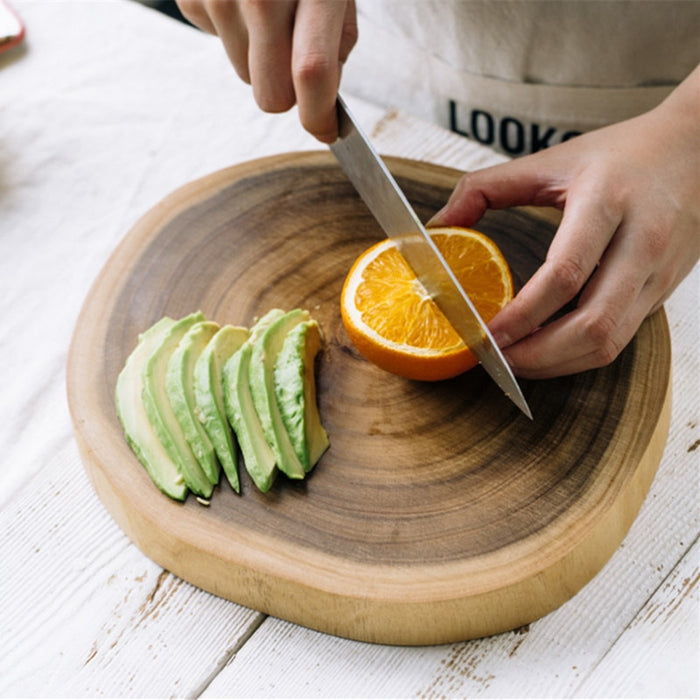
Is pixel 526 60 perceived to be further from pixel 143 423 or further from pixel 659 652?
pixel 659 652

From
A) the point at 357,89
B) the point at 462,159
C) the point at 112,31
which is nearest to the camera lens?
the point at 462,159

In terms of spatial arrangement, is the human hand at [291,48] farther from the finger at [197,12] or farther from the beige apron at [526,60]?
the beige apron at [526,60]

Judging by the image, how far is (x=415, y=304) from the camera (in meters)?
1.54

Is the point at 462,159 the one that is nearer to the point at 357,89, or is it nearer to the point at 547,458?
the point at 357,89

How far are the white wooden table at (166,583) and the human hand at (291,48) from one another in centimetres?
68

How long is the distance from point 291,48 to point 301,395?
23.8 inches

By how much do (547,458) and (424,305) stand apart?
35 centimetres

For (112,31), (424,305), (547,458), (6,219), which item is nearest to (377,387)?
(424,305)

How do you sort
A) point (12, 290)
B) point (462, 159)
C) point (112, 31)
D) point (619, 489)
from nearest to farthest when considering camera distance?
point (619, 489) → point (12, 290) → point (462, 159) → point (112, 31)

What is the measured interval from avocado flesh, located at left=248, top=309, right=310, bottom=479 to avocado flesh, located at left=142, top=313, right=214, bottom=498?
14cm

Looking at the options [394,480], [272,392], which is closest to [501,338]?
[394,480]

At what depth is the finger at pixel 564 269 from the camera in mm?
1388

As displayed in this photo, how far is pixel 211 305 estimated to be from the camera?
5.71 ft

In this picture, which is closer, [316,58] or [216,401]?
[316,58]
